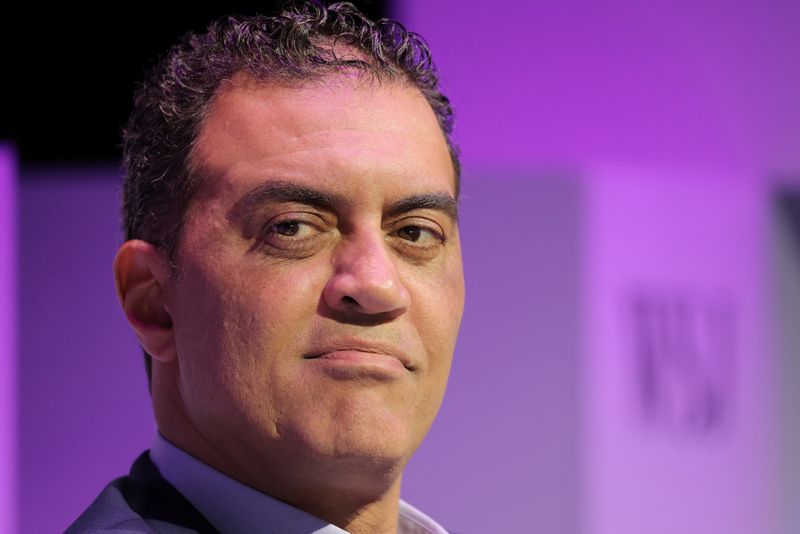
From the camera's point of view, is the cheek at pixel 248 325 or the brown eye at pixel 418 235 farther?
the brown eye at pixel 418 235

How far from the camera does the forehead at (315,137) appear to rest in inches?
56.5

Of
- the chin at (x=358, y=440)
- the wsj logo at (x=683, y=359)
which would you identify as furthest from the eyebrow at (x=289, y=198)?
the wsj logo at (x=683, y=359)

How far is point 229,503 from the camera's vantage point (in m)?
1.43

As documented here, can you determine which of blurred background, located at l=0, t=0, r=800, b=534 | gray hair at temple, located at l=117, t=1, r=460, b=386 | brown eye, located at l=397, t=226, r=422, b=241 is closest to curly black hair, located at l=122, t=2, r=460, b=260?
gray hair at temple, located at l=117, t=1, r=460, b=386

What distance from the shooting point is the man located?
138 cm

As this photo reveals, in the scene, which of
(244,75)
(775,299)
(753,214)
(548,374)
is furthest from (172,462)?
(775,299)

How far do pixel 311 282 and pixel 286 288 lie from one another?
0.03 meters

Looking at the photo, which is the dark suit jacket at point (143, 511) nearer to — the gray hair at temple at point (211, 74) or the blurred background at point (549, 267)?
the gray hair at temple at point (211, 74)

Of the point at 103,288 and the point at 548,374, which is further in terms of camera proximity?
the point at 548,374

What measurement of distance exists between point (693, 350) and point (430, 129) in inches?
90.3

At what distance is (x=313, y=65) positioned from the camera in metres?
1.53

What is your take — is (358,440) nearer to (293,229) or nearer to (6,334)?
(293,229)

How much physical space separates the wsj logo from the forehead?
2.05 meters

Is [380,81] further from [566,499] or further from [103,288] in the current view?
[566,499]
